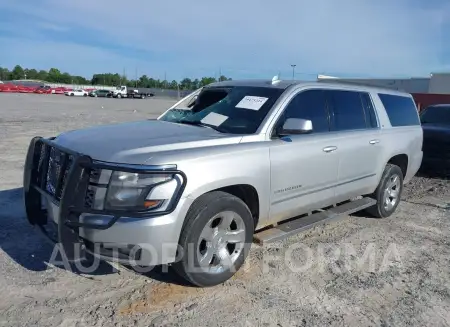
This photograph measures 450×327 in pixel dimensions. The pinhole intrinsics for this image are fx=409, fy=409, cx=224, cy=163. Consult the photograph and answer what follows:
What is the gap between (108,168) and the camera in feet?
10.1

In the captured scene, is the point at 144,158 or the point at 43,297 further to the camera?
the point at 43,297

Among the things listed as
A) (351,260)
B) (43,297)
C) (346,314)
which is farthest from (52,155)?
(351,260)

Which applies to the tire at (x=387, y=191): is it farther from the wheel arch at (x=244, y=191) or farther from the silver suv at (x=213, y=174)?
the wheel arch at (x=244, y=191)

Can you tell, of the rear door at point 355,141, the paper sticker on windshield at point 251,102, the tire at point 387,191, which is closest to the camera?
the paper sticker on windshield at point 251,102

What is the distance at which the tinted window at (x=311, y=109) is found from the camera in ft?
14.2

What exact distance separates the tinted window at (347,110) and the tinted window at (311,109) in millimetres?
193

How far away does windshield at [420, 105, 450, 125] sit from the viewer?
989cm

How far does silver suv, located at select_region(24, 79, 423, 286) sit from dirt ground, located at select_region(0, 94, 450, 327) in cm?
32

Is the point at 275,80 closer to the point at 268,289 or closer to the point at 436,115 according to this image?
the point at 268,289

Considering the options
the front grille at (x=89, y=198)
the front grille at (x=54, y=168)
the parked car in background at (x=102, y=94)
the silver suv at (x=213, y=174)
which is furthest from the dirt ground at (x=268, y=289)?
the parked car in background at (x=102, y=94)

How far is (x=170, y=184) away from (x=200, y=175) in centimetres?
29

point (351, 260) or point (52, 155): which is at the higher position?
point (52, 155)

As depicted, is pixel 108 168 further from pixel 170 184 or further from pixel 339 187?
pixel 339 187

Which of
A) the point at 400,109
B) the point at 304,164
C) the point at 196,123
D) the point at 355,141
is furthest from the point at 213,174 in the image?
the point at 400,109
